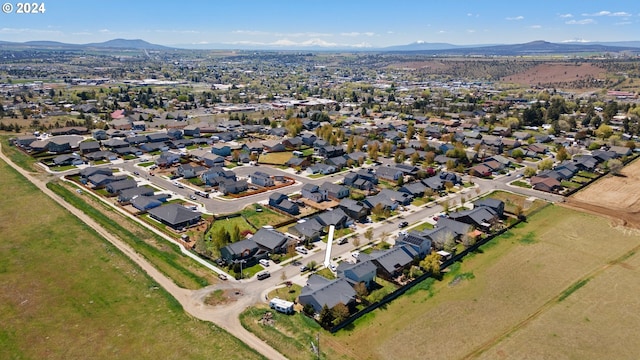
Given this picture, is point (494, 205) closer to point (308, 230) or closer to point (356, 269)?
point (308, 230)

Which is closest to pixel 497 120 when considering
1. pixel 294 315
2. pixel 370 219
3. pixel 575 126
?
pixel 575 126

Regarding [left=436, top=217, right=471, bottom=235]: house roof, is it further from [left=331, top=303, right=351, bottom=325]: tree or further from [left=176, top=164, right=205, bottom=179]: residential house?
[left=176, top=164, right=205, bottom=179]: residential house

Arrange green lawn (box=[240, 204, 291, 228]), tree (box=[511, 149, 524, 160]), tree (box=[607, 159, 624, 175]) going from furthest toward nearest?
tree (box=[511, 149, 524, 160]) < tree (box=[607, 159, 624, 175]) < green lawn (box=[240, 204, 291, 228])

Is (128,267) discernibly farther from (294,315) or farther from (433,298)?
(433,298)

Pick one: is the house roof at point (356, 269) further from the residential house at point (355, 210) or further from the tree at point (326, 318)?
the residential house at point (355, 210)

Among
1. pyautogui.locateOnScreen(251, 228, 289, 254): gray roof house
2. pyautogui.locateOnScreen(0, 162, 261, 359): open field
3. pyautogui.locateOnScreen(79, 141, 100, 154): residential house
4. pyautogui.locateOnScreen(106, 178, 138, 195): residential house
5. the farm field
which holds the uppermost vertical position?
pyautogui.locateOnScreen(79, 141, 100, 154): residential house

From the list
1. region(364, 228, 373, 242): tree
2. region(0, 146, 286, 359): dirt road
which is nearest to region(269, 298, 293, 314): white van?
region(0, 146, 286, 359): dirt road

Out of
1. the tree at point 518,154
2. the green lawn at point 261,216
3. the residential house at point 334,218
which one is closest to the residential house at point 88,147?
the green lawn at point 261,216
